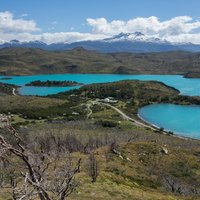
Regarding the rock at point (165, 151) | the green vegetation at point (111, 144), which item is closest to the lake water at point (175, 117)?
the green vegetation at point (111, 144)

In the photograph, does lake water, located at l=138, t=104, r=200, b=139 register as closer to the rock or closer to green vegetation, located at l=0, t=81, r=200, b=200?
green vegetation, located at l=0, t=81, r=200, b=200

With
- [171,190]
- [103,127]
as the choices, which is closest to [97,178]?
[171,190]

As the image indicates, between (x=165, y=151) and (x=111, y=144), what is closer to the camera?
(x=165, y=151)

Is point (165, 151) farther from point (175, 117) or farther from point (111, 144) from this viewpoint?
point (175, 117)

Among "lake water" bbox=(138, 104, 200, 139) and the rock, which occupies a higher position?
the rock

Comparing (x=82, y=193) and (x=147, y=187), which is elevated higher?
(x=82, y=193)

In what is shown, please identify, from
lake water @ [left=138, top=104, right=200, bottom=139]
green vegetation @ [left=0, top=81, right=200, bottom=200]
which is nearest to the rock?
green vegetation @ [left=0, top=81, right=200, bottom=200]

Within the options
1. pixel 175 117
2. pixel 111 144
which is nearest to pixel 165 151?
pixel 111 144

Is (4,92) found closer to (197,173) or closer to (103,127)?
(103,127)

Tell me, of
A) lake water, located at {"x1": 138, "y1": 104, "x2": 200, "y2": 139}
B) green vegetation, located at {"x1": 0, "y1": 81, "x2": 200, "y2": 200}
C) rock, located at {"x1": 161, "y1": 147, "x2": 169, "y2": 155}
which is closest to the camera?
green vegetation, located at {"x1": 0, "y1": 81, "x2": 200, "y2": 200}
